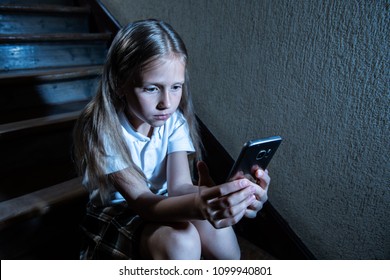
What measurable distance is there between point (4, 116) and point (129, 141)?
708 millimetres

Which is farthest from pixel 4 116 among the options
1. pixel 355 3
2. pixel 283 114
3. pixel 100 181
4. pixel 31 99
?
pixel 355 3

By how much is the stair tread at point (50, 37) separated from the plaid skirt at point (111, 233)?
3.21 ft

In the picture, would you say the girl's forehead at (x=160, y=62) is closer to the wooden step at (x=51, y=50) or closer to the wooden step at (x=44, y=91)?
the wooden step at (x=44, y=91)

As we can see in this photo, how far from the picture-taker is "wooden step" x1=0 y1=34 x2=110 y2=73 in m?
1.44

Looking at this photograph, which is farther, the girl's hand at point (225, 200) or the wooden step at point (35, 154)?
the wooden step at point (35, 154)

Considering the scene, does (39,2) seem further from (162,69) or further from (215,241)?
(215,241)

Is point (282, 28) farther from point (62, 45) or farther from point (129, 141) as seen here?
point (62, 45)

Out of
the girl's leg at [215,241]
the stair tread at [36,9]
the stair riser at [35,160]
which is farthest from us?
the stair tread at [36,9]

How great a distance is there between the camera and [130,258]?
2.67 feet

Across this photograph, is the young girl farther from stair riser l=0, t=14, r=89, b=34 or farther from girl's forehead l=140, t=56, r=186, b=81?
stair riser l=0, t=14, r=89, b=34

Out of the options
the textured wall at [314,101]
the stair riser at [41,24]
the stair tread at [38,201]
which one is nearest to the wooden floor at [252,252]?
the textured wall at [314,101]

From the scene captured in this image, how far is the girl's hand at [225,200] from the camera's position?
663 mm

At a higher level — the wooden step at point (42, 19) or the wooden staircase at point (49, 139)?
the wooden step at point (42, 19)

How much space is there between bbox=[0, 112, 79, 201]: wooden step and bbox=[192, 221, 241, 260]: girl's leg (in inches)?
23.1
